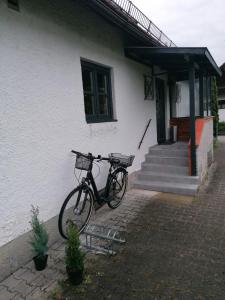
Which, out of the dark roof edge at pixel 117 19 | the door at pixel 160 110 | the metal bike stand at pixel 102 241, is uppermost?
the dark roof edge at pixel 117 19

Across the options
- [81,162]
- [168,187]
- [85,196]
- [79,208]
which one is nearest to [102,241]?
[79,208]

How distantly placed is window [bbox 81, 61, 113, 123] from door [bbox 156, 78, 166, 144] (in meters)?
3.31

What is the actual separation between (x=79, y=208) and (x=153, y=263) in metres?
1.40

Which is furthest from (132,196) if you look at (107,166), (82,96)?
(82,96)

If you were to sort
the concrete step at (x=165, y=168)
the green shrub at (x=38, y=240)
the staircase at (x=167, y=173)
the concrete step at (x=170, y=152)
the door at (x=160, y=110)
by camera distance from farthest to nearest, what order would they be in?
the door at (x=160, y=110)
the concrete step at (x=170, y=152)
the concrete step at (x=165, y=168)
the staircase at (x=167, y=173)
the green shrub at (x=38, y=240)

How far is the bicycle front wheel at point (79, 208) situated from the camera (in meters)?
3.59

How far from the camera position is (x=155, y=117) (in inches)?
298

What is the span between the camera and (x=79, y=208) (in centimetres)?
376

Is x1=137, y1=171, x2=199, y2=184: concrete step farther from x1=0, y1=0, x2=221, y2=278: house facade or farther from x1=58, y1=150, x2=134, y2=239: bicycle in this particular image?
x1=58, y1=150, x2=134, y2=239: bicycle

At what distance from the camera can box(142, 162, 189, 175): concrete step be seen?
5821mm

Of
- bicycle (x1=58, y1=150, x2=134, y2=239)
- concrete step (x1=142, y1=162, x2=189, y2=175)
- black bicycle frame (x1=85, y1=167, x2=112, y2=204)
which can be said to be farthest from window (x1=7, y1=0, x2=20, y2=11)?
concrete step (x1=142, y1=162, x2=189, y2=175)

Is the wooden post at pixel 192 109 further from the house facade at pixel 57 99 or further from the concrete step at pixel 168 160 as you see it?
the concrete step at pixel 168 160

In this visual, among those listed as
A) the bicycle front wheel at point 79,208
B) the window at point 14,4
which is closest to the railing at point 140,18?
the window at point 14,4

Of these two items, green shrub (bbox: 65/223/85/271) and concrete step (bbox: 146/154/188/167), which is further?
concrete step (bbox: 146/154/188/167)
